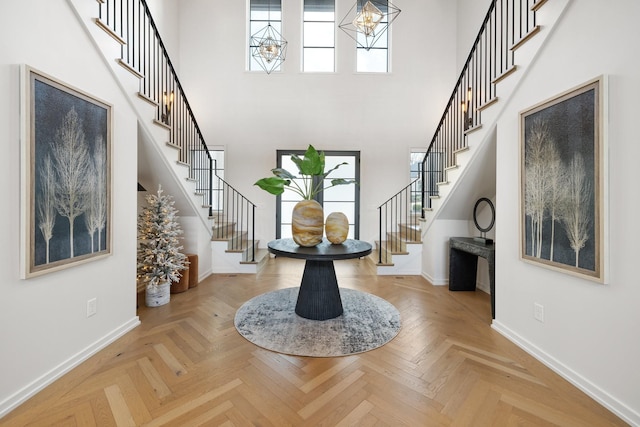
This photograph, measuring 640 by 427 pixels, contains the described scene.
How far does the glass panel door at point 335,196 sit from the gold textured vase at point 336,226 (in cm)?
309

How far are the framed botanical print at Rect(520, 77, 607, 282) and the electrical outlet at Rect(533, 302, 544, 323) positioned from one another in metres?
0.33

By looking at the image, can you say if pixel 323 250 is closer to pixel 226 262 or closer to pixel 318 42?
pixel 226 262

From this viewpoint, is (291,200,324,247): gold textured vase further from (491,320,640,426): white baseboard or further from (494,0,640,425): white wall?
(491,320,640,426): white baseboard

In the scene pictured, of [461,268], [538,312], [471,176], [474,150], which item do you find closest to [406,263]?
[461,268]

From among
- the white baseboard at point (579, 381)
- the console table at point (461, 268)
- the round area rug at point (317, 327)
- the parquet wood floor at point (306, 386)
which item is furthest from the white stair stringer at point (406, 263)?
the white baseboard at point (579, 381)

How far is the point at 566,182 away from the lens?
74.2 inches

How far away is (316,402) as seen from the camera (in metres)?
1.63

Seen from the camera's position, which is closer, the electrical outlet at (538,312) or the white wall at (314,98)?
the electrical outlet at (538,312)

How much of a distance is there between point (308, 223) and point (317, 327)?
97 cm

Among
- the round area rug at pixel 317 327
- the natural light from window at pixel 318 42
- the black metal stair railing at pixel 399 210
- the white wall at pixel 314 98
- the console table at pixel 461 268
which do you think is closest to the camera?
the round area rug at pixel 317 327

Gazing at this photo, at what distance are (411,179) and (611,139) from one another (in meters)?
4.31

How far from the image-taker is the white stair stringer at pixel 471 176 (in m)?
2.14

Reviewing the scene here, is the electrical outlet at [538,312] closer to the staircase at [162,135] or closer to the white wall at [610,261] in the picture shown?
the white wall at [610,261]

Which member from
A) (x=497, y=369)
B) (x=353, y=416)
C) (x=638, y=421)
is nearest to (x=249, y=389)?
(x=353, y=416)
